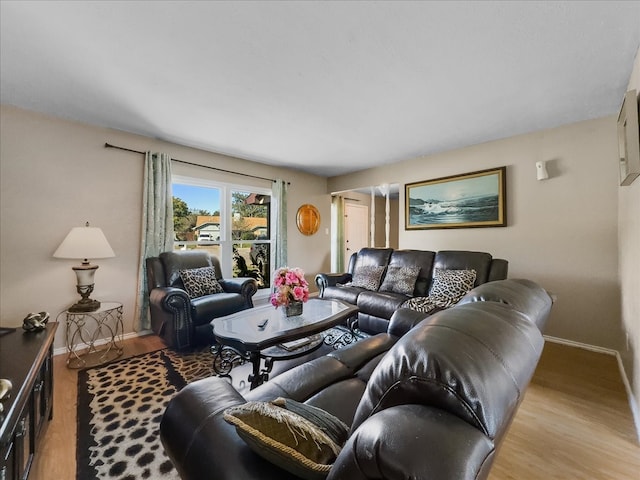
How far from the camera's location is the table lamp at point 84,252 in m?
2.57

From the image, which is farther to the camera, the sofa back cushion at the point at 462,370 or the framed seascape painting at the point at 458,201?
the framed seascape painting at the point at 458,201

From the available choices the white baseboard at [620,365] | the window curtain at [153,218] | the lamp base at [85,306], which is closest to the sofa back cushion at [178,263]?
the window curtain at [153,218]

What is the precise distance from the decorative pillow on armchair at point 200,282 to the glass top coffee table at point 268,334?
2.82ft

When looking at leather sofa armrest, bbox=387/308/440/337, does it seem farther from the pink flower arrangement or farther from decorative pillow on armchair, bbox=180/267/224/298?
decorative pillow on armchair, bbox=180/267/224/298

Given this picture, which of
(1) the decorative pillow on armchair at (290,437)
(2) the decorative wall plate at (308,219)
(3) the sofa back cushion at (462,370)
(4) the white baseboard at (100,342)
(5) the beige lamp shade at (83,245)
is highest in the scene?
(2) the decorative wall plate at (308,219)

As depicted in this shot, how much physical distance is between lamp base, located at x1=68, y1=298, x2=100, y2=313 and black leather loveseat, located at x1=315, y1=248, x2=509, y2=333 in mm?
2461

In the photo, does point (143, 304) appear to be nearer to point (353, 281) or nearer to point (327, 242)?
point (353, 281)

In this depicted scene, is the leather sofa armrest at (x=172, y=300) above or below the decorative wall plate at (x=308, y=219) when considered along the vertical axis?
below

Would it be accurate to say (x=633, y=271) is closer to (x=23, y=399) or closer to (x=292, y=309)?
(x=292, y=309)

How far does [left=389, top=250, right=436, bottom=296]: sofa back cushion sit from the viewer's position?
3.41m

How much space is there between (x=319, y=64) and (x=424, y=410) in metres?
2.17

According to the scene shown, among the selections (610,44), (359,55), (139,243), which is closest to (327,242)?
(139,243)

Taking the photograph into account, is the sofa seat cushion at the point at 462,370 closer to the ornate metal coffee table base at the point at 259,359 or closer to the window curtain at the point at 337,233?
the ornate metal coffee table base at the point at 259,359

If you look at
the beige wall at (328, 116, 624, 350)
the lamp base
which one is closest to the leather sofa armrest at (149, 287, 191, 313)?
the lamp base
